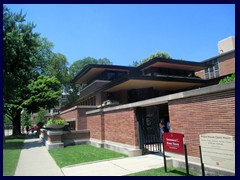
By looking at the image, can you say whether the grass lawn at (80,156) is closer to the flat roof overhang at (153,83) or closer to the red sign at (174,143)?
the red sign at (174,143)

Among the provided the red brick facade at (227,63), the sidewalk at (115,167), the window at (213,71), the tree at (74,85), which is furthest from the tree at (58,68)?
the sidewalk at (115,167)

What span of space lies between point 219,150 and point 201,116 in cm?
145

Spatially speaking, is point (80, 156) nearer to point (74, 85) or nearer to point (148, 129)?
A: point (148, 129)

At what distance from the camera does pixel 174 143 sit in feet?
23.3

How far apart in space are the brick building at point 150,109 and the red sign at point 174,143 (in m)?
0.53

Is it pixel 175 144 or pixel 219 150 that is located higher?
pixel 219 150

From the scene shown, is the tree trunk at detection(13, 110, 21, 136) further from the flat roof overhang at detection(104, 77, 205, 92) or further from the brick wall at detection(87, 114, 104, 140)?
the brick wall at detection(87, 114, 104, 140)

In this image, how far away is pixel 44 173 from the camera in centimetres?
789

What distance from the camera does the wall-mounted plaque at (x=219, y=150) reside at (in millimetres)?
5388

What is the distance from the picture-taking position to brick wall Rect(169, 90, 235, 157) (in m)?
6.02

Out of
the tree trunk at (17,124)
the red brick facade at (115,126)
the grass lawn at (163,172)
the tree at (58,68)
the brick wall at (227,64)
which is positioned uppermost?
the tree at (58,68)

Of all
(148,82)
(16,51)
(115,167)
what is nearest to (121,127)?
(115,167)

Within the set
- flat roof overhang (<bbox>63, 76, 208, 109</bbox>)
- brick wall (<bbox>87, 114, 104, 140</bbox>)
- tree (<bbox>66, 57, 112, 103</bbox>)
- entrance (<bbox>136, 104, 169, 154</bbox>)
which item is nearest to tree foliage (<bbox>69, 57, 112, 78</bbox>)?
tree (<bbox>66, 57, 112, 103</bbox>)
